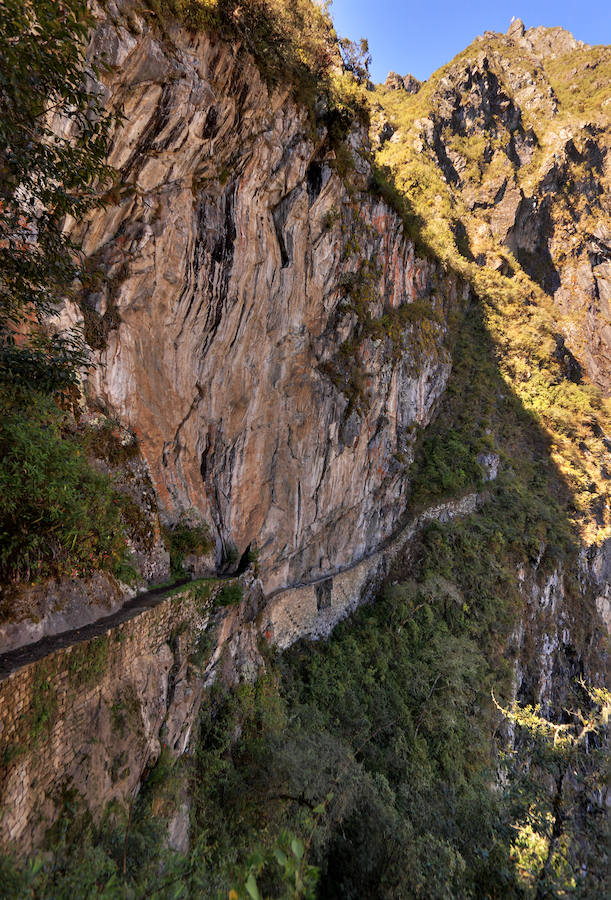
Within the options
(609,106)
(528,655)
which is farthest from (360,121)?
(609,106)

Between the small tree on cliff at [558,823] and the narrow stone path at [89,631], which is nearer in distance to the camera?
the narrow stone path at [89,631]

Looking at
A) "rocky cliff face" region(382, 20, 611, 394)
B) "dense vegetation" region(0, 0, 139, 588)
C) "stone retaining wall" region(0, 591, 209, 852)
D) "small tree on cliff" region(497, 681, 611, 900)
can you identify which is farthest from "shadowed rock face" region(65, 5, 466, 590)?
"rocky cliff face" region(382, 20, 611, 394)

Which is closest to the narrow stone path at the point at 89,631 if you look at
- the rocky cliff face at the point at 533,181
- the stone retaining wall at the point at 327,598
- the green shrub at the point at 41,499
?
the stone retaining wall at the point at 327,598

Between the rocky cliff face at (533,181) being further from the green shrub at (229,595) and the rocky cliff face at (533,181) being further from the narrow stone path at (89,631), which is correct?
the narrow stone path at (89,631)

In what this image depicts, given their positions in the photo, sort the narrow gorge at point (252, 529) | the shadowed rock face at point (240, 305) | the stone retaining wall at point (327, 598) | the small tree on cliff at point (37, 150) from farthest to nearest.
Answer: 1. the stone retaining wall at point (327, 598)
2. the shadowed rock face at point (240, 305)
3. the narrow gorge at point (252, 529)
4. the small tree on cliff at point (37, 150)

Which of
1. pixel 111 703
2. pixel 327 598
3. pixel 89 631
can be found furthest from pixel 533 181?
pixel 111 703

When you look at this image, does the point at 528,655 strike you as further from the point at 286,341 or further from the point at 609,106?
the point at 609,106

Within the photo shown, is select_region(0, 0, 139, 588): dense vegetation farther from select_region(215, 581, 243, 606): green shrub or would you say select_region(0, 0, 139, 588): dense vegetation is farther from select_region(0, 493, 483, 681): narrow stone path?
select_region(215, 581, 243, 606): green shrub

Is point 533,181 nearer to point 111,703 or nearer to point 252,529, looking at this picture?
point 252,529

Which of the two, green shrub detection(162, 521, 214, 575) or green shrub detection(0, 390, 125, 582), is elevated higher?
green shrub detection(0, 390, 125, 582)
